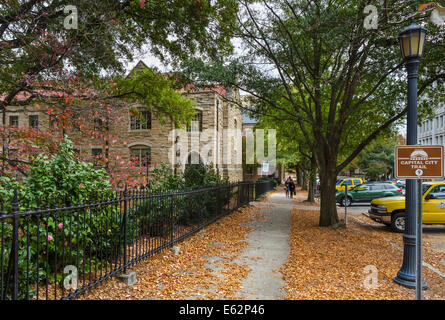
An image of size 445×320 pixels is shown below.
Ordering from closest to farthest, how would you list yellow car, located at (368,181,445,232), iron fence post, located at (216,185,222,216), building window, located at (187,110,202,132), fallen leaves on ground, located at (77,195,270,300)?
1. fallen leaves on ground, located at (77,195,270,300)
2. yellow car, located at (368,181,445,232)
3. iron fence post, located at (216,185,222,216)
4. building window, located at (187,110,202,132)

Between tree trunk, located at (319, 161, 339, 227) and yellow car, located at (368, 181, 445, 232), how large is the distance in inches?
77.5

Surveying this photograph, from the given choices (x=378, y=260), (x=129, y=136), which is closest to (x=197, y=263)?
(x=378, y=260)

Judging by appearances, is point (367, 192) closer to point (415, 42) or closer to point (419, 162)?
point (415, 42)

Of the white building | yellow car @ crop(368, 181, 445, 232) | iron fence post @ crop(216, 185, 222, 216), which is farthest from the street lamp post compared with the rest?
the white building

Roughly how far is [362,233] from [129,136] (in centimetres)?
1845

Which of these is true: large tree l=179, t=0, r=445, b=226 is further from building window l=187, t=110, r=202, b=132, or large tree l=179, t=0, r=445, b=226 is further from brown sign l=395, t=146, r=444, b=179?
building window l=187, t=110, r=202, b=132

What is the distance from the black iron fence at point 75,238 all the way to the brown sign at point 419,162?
439 centimetres

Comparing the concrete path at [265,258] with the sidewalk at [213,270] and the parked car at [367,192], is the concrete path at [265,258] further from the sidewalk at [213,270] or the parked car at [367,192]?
the parked car at [367,192]

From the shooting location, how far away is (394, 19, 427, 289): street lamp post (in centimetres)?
516

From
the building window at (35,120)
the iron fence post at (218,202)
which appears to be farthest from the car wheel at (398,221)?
the building window at (35,120)

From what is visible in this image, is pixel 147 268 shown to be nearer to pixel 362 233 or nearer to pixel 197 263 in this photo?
pixel 197 263

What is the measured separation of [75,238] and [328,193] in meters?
8.26

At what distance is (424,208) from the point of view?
10461mm

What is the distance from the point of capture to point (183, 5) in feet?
26.9
